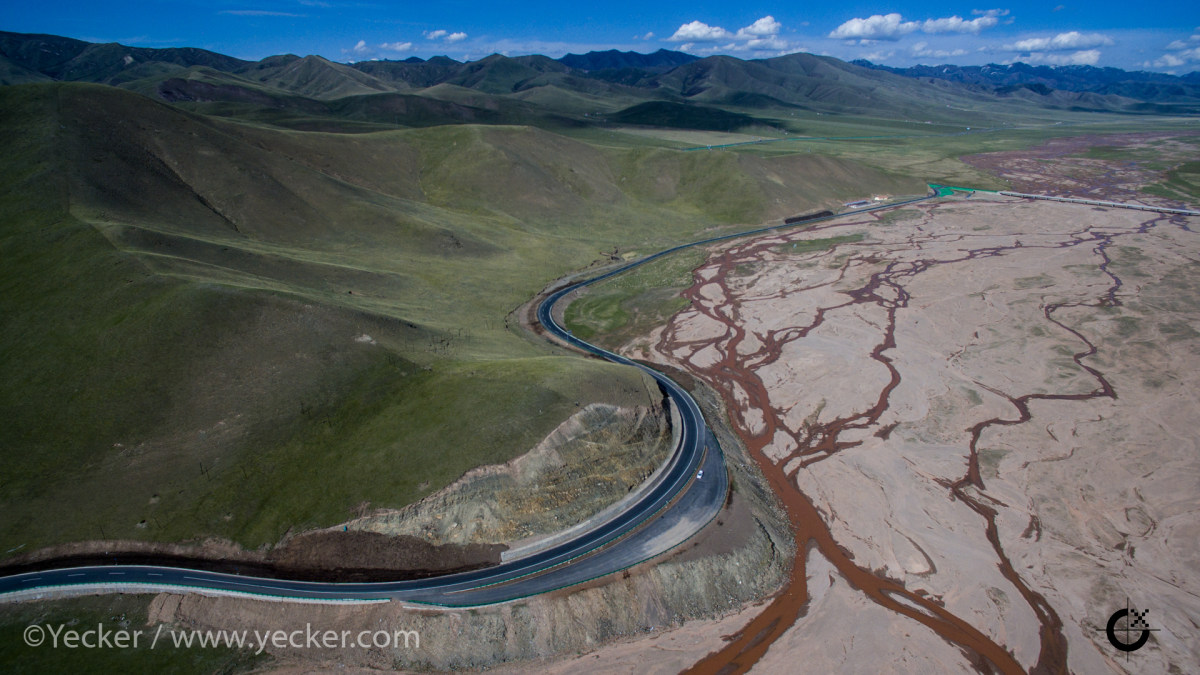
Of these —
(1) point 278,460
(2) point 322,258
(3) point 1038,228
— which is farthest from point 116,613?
(3) point 1038,228

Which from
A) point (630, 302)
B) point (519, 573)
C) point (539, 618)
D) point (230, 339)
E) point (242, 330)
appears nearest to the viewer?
point (539, 618)

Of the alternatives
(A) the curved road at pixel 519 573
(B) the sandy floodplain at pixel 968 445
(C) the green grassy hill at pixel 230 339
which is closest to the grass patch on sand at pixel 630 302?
(B) the sandy floodplain at pixel 968 445

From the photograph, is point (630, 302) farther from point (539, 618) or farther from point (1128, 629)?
point (1128, 629)

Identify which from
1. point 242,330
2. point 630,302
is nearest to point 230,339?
point 242,330

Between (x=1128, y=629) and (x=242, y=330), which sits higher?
(x=242, y=330)

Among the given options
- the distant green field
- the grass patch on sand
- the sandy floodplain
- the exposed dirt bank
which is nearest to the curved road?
the exposed dirt bank

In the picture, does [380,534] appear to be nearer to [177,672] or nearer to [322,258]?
[177,672]
